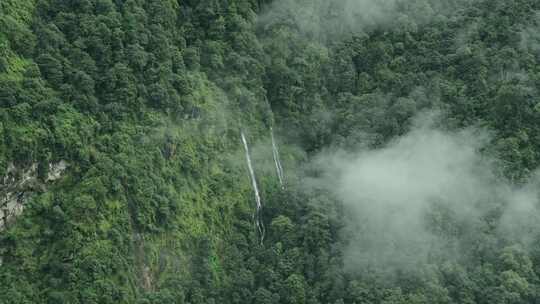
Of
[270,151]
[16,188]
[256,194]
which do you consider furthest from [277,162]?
[16,188]

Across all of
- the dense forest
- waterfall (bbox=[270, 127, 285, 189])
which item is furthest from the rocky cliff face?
waterfall (bbox=[270, 127, 285, 189])

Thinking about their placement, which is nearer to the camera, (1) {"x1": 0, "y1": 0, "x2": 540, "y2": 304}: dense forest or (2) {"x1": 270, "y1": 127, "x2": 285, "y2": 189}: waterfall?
(1) {"x1": 0, "y1": 0, "x2": 540, "y2": 304}: dense forest

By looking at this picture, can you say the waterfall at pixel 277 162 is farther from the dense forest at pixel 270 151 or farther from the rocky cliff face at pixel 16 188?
the rocky cliff face at pixel 16 188

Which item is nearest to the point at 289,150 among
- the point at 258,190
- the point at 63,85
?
the point at 258,190

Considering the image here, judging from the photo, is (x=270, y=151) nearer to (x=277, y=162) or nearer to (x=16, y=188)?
(x=277, y=162)

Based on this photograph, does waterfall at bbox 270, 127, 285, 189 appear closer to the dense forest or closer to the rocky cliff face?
the dense forest
